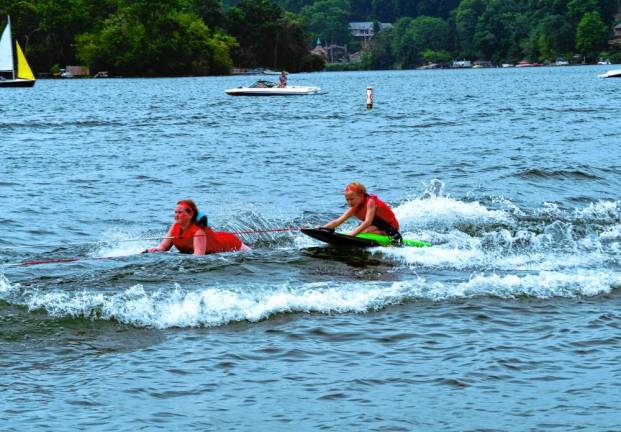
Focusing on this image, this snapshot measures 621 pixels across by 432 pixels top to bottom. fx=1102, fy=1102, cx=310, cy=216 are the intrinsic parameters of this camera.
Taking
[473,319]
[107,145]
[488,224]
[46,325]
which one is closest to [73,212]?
[488,224]

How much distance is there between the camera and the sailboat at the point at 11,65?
328ft

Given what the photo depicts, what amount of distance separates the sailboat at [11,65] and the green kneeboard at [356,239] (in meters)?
86.4

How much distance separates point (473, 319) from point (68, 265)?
6.37 meters

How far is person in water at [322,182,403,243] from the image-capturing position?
17.0 m

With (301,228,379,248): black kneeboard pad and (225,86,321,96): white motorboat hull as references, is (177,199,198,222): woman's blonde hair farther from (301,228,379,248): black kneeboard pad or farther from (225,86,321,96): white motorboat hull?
(225,86,321,96): white motorboat hull

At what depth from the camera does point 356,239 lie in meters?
16.9

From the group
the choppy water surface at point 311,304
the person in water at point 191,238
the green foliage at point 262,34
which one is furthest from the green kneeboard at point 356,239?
the green foliage at point 262,34

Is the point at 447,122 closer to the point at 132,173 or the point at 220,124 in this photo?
the point at 220,124

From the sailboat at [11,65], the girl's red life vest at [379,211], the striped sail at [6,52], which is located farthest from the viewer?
the sailboat at [11,65]

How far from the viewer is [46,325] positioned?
12.3 meters

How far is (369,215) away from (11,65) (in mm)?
91704

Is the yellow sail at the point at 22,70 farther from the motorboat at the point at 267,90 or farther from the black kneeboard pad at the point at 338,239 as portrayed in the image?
the black kneeboard pad at the point at 338,239

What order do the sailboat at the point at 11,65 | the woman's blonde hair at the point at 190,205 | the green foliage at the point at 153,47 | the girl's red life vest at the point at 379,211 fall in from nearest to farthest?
the woman's blonde hair at the point at 190,205
the girl's red life vest at the point at 379,211
the sailboat at the point at 11,65
the green foliage at the point at 153,47

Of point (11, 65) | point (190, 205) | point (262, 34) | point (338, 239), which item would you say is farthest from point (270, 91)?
point (262, 34)
